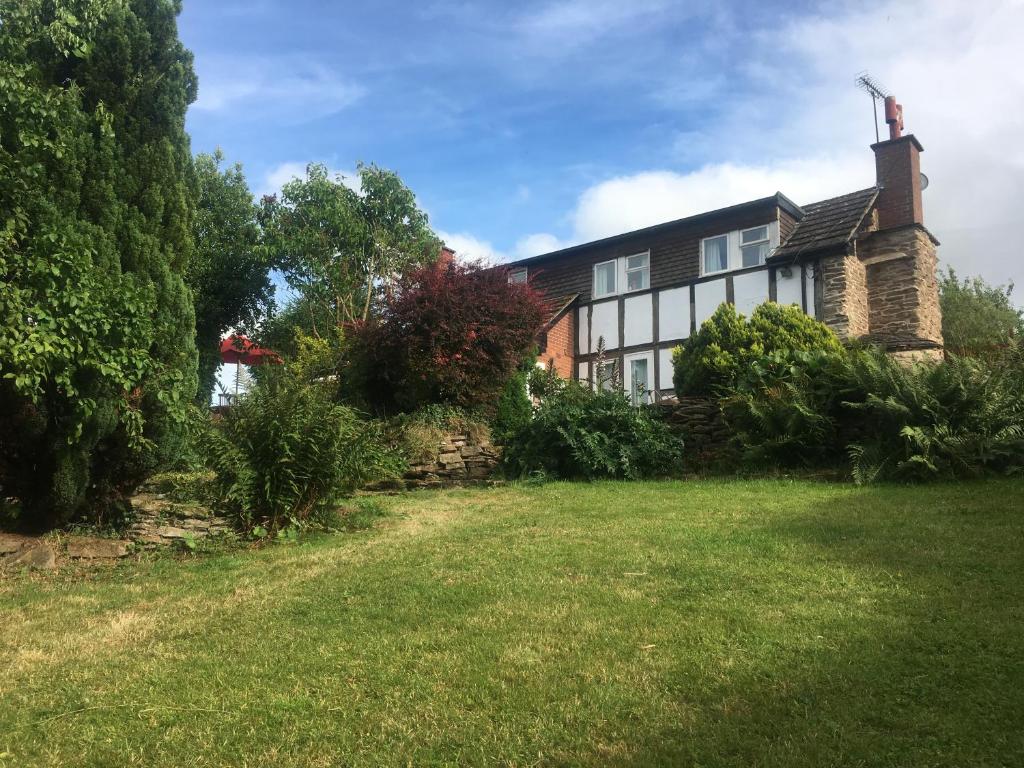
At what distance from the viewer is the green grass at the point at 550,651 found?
2.88 meters

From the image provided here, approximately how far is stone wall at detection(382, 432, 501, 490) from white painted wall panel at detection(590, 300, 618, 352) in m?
9.39

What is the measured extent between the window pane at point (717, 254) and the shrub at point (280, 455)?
44.0 feet

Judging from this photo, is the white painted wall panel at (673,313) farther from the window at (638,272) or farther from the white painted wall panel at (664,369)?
the window at (638,272)

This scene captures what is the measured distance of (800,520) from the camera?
253 inches

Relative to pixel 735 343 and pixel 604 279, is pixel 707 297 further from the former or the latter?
pixel 735 343

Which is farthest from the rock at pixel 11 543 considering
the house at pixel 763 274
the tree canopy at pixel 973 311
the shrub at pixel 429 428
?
the tree canopy at pixel 973 311

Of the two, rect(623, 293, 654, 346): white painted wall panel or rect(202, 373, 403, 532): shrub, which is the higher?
rect(623, 293, 654, 346): white painted wall panel

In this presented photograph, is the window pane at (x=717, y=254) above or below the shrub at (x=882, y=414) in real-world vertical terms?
above

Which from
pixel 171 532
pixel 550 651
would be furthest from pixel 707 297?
pixel 550 651

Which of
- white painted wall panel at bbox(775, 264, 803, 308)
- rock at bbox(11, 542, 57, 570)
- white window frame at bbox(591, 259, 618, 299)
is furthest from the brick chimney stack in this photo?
rock at bbox(11, 542, 57, 570)

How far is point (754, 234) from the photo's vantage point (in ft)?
59.2

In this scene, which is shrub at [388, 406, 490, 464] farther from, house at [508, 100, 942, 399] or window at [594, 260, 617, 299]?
window at [594, 260, 617, 299]

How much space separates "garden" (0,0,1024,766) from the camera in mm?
3078

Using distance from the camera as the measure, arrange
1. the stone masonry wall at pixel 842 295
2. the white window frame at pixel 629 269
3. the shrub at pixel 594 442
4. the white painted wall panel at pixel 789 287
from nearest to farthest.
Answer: the shrub at pixel 594 442
the stone masonry wall at pixel 842 295
the white painted wall panel at pixel 789 287
the white window frame at pixel 629 269
